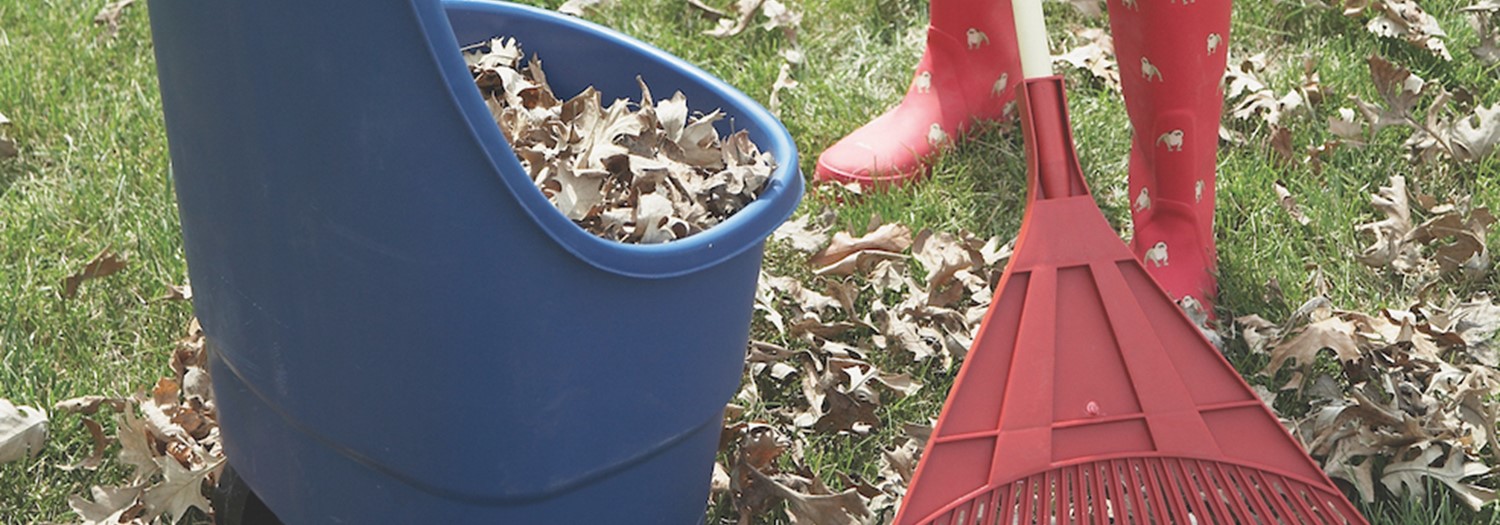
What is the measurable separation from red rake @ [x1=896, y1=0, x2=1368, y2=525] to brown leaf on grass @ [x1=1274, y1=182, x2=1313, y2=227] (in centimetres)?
79

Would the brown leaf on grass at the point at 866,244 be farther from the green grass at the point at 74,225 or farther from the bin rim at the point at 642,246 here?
the green grass at the point at 74,225

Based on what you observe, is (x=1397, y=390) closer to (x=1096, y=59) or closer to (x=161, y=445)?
(x=1096, y=59)

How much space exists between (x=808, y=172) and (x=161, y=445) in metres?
1.17

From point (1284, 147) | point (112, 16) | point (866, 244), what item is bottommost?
point (1284, 147)

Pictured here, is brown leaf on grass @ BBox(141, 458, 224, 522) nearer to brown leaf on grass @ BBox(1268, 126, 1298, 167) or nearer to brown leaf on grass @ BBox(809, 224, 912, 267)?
brown leaf on grass @ BBox(809, 224, 912, 267)

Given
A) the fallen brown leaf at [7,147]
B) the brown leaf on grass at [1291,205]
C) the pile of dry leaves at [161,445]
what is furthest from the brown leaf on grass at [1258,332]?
the fallen brown leaf at [7,147]

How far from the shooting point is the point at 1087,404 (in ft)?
5.11

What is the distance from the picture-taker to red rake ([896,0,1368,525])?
1537mm

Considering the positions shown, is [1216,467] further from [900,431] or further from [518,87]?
[518,87]

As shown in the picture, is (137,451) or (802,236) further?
(802,236)

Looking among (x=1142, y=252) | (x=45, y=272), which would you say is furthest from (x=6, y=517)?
(x=1142, y=252)

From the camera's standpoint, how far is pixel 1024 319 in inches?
61.1

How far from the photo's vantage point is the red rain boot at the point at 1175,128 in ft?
6.25

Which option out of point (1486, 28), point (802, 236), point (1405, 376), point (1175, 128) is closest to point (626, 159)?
point (802, 236)
